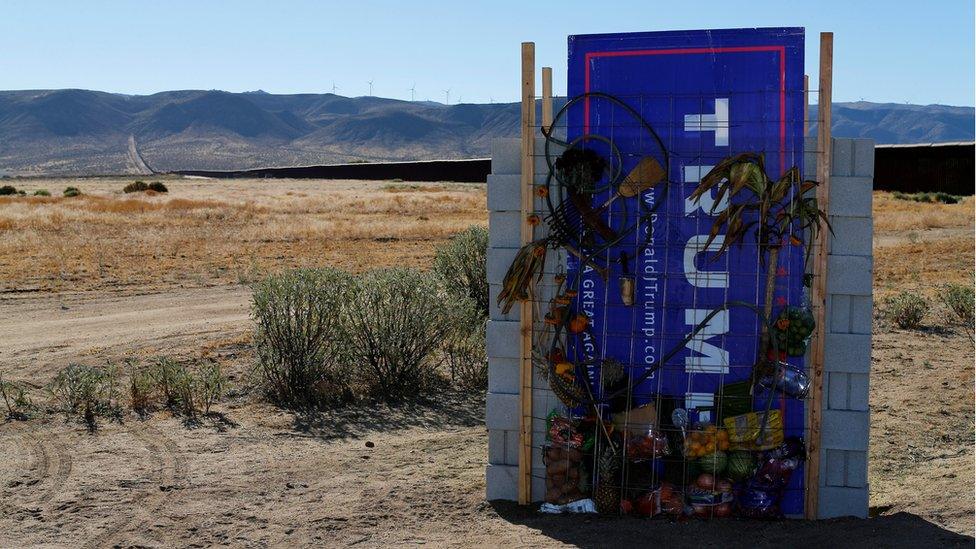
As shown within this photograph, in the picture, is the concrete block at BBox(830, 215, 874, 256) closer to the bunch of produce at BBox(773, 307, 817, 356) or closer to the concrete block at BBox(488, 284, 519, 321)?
the bunch of produce at BBox(773, 307, 817, 356)

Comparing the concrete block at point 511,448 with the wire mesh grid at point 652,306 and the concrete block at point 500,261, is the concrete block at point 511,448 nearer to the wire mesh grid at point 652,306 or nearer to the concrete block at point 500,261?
the wire mesh grid at point 652,306

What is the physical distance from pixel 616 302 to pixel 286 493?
2280 mm

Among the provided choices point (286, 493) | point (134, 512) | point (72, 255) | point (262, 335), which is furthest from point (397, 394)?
point (72, 255)

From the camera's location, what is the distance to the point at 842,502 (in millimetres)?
5387

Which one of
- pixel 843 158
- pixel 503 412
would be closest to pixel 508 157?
pixel 503 412

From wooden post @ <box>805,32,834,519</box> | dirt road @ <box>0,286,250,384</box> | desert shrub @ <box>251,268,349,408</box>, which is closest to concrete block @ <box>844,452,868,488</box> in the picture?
wooden post @ <box>805,32,834,519</box>

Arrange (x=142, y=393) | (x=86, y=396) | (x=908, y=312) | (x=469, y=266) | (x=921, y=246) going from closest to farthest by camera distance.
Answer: (x=86, y=396)
(x=142, y=393)
(x=908, y=312)
(x=469, y=266)
(x=921, y=246)

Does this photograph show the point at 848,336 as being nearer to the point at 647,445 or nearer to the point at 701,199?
the point at 701,199

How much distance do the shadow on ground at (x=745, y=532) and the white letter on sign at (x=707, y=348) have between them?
2.65 feet

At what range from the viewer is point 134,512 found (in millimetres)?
5633

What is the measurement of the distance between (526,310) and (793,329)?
139 cm

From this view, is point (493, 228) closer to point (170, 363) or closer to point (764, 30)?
point (764, 30)

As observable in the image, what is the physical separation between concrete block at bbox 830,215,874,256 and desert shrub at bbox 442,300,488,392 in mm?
4167

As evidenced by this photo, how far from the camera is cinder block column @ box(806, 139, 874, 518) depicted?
17.0ft
